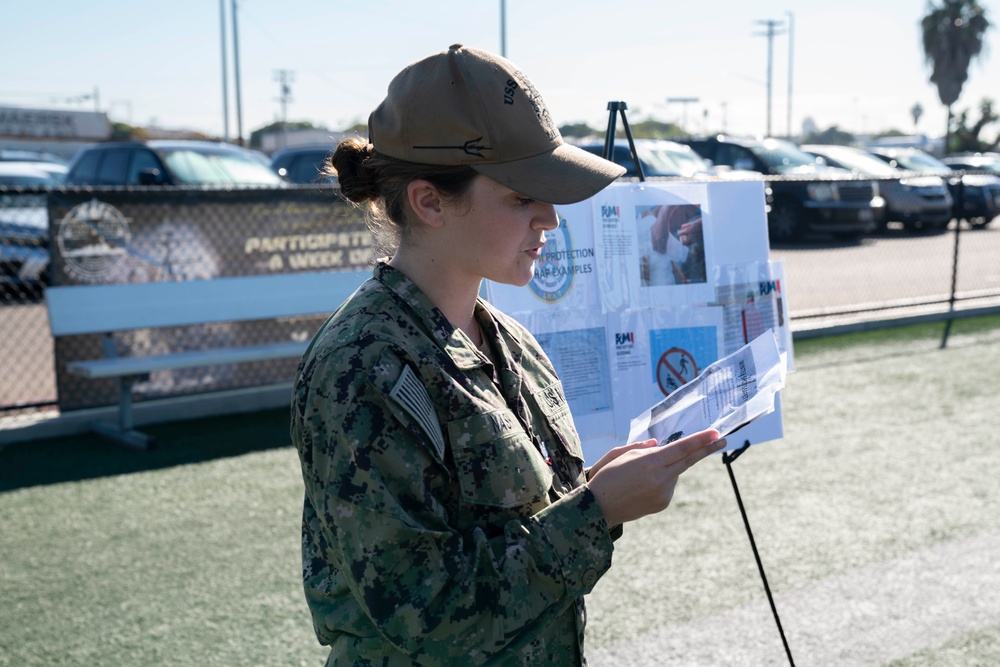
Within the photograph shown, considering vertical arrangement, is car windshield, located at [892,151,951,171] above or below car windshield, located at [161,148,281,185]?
above

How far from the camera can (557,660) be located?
1670 millimetres

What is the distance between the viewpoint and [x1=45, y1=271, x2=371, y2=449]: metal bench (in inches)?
245

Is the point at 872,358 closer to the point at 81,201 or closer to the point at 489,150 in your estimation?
the point at 81,201

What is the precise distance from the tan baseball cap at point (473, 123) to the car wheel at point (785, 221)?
16666 millimetres

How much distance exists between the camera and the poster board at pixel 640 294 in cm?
277

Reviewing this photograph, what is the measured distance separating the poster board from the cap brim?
1.06 metres

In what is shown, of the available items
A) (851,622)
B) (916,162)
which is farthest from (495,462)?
(916,162)

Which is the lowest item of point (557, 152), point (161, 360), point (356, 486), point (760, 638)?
point (760, 638)

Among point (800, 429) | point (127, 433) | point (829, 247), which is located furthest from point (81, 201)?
point (829, 247)

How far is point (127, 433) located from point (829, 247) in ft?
45.9

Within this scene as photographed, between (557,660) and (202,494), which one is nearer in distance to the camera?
(557,660)

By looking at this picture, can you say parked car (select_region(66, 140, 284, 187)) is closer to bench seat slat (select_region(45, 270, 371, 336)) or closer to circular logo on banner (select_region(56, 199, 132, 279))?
bench seat slat (select_region(45, 270, 371, 336))

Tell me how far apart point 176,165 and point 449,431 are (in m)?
11.7

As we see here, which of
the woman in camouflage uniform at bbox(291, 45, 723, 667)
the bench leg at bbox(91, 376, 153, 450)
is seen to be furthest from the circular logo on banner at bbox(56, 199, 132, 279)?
the woman in camouflage uniform at bbox(291, 45, 723, 667)
